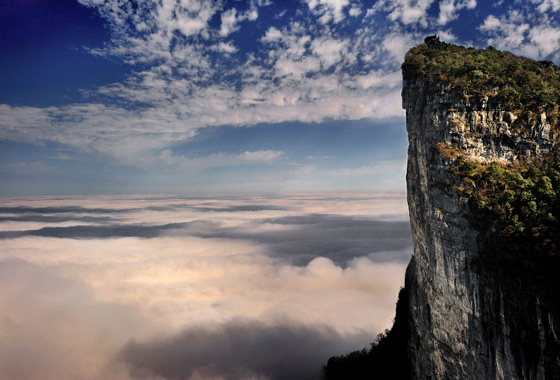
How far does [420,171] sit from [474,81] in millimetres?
8903

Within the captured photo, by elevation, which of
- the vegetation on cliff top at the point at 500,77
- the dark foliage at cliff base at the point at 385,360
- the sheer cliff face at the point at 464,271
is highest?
the vegetation on cliff top at the point at 500,77

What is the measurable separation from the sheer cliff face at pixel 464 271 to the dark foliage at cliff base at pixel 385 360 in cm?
1150

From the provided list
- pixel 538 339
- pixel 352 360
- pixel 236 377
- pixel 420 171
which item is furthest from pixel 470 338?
pixel 236 377

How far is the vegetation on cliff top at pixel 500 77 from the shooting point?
23094mm

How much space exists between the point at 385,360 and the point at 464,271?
98.2ft

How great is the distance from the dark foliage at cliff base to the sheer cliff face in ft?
37.7

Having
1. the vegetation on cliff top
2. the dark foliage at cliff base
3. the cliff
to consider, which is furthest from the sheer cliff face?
the dark foliage at cliff base

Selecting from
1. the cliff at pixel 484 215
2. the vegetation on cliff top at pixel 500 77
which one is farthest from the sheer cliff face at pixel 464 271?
the vegetation on cliff top at pixel 500 77

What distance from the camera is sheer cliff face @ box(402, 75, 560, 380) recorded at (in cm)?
1856

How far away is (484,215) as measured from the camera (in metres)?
21.0

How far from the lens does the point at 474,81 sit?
24.5 metres

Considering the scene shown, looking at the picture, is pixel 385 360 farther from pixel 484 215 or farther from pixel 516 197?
pixel 516 197

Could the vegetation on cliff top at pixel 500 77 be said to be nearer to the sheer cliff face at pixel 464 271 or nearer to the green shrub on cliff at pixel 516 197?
the sheer cliff face at pixel 464 271

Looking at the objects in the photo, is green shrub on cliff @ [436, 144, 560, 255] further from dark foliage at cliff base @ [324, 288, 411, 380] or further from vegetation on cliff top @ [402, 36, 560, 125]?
dark foliage at cliff base @ [324, 288, 411, 380]
